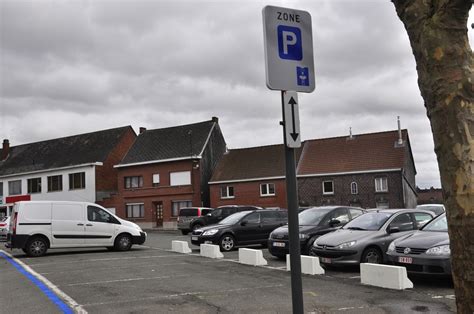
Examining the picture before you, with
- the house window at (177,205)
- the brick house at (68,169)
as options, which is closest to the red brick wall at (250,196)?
the house window at (177,205)

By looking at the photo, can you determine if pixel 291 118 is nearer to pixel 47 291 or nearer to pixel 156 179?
pixel 47 291

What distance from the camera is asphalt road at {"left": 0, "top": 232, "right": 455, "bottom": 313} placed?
7836 millimetres

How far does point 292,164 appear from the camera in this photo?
3.93 meters

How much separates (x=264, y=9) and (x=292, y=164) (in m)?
1.24

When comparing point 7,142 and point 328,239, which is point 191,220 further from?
point 7,142

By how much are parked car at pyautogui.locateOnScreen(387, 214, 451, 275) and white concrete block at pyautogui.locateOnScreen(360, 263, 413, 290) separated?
1.59 feet

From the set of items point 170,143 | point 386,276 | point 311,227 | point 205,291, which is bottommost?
point 205,291

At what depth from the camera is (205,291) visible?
9.27 m

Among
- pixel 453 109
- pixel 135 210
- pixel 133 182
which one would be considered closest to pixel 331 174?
pixel 135 210

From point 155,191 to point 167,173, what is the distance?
7.01ft

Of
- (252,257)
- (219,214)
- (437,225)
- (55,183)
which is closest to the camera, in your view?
(437,225)

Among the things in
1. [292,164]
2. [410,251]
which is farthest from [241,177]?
[292,164]

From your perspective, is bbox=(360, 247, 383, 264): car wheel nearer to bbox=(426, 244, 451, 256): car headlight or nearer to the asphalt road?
the asphalt road

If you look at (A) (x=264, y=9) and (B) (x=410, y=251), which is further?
(B) (x=410, y=251)
